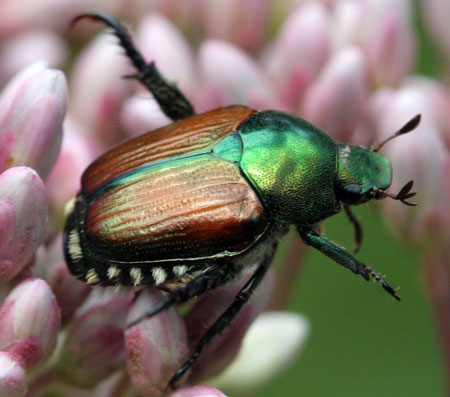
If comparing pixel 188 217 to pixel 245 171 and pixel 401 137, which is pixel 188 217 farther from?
pixel 401 137

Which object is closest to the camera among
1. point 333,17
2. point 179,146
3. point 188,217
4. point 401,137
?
point 188,217

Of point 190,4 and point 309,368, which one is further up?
point 190,4

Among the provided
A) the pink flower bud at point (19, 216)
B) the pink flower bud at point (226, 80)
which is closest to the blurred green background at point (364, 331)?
the pink flower bud at point (226, 80)

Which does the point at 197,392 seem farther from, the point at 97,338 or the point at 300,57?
the point at 300,57

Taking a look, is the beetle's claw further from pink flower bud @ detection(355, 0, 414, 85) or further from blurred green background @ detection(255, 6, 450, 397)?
blurred green background @ detection(255, 6, 450, 397)

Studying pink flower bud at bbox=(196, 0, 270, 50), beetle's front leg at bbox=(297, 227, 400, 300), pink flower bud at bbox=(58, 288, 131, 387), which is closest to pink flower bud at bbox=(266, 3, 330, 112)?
pink flower bud at bbox=(196, 0, 270, 50)

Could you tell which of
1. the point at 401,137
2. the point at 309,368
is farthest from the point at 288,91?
the point at 309,368

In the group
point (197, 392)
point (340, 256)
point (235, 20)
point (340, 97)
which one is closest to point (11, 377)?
point (197, 392)
